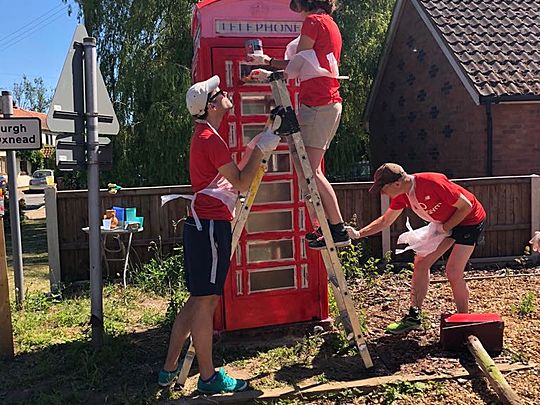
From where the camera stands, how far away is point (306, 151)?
13.4 ft

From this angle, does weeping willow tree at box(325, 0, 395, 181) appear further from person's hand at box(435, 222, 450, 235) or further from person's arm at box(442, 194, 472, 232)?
person's arm at box(442, 194, 472, 232)

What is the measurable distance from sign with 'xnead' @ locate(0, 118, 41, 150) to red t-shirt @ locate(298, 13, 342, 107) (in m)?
3.39

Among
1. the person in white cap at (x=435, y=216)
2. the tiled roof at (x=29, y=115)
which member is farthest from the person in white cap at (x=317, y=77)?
the tiled roof at (x=29, y=115)

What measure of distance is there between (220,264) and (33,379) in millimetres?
2057

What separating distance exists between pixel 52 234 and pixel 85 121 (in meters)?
3.57

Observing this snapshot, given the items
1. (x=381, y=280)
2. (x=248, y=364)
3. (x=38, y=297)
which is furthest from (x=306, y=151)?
(x=38, y=297)

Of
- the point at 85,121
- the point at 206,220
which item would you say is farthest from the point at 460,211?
the point at 85,121

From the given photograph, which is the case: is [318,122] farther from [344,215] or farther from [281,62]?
[344,215]

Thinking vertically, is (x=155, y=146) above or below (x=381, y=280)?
above

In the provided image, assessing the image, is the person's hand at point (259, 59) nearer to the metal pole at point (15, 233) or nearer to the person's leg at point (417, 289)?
the person's leg at point (417, 289)

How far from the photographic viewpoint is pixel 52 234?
25.8 ft

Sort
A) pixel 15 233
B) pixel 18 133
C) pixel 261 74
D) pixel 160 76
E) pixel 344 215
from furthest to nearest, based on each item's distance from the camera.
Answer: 1. pixel 160 76
2. pixel 344 215
3. pixel 15 233
4. pixel 18 133
5. pixel 261 74

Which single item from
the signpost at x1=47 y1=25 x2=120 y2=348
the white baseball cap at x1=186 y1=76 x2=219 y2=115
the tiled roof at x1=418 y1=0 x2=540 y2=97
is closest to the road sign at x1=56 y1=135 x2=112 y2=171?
the signpost at x1=47 y1=25 x2=120 y2=348

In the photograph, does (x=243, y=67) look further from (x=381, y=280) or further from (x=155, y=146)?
(x=155, y=146)
